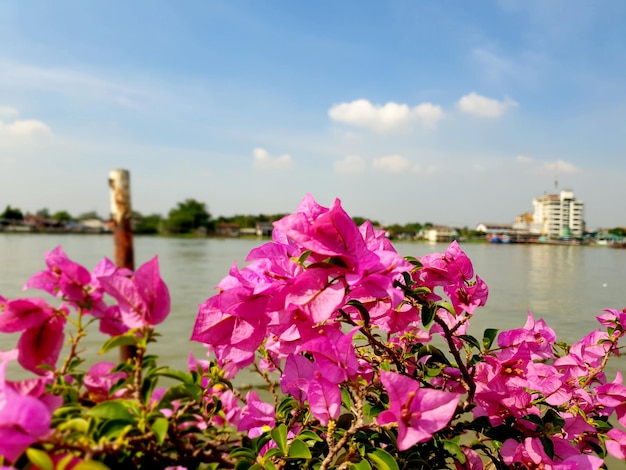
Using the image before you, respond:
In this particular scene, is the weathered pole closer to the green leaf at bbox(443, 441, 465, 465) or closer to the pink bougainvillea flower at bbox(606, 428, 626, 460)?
the green leaf at bbox(443, 441, 465, 465)

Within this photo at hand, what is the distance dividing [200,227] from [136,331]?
51.4 meters

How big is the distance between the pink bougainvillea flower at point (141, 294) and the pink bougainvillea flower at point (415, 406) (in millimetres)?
271

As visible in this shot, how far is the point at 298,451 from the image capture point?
0.64 m

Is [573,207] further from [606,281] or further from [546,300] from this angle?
[546,300]

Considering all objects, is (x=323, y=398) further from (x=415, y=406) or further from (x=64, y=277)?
(x=64, y=277)

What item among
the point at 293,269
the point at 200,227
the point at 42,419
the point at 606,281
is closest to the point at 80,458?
the point at 42,419

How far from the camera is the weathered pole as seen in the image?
152 cm

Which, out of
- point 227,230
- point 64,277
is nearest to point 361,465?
point 64,277

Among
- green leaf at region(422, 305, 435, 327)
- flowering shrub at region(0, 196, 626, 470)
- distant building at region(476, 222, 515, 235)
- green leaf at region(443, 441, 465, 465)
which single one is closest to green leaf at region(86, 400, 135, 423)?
flowering shrub at region(0, 196, 626, 470)

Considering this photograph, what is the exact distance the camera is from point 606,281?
1045cm

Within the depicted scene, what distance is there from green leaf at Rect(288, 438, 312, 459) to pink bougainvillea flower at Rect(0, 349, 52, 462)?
14.4 inches

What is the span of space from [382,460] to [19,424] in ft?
1.50

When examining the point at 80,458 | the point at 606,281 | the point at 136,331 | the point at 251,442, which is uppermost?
the point at 136,331

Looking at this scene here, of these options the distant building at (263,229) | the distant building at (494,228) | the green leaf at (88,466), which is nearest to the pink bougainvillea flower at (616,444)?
Answer: the green leaf at (88,466)
